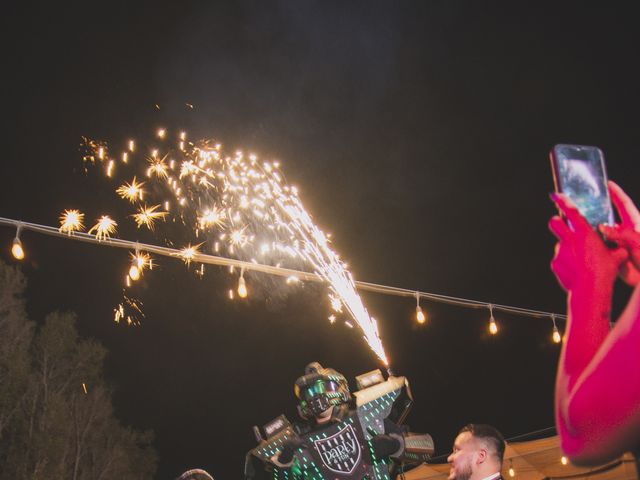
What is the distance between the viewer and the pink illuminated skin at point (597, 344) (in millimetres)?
1188

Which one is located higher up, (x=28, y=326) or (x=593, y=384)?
(x=28, y=326)

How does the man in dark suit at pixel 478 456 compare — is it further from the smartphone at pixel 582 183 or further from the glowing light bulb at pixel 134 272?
the glowing light bulb at pixel 134 272

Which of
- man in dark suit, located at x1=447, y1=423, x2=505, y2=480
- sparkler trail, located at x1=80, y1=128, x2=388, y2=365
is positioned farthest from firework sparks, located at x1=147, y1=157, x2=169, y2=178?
man in dark suit, located at x1=447, y1=423, x2=505, y2=480

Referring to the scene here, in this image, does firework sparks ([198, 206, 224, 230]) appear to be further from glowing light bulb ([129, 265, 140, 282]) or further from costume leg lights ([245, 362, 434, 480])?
costume leg lights ([245, 362, 434, 480])

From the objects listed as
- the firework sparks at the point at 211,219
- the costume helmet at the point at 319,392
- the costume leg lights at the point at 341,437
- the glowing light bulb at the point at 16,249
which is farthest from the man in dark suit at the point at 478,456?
the firework sparks at the point at 211,219

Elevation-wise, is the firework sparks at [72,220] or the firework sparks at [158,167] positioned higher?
the firework sparks at [158,167]

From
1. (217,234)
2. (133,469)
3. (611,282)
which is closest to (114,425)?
(133,469)

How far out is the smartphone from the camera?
59.6 inches

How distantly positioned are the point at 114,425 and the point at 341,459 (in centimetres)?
1905

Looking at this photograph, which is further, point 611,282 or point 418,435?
point 418,435

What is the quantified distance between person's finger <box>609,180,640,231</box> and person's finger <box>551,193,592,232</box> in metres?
0.22

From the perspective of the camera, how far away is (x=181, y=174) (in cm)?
792

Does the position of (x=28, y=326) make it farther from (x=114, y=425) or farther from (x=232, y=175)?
(x=232, y=175)

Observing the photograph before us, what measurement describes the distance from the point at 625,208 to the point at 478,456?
2403 millimetres
